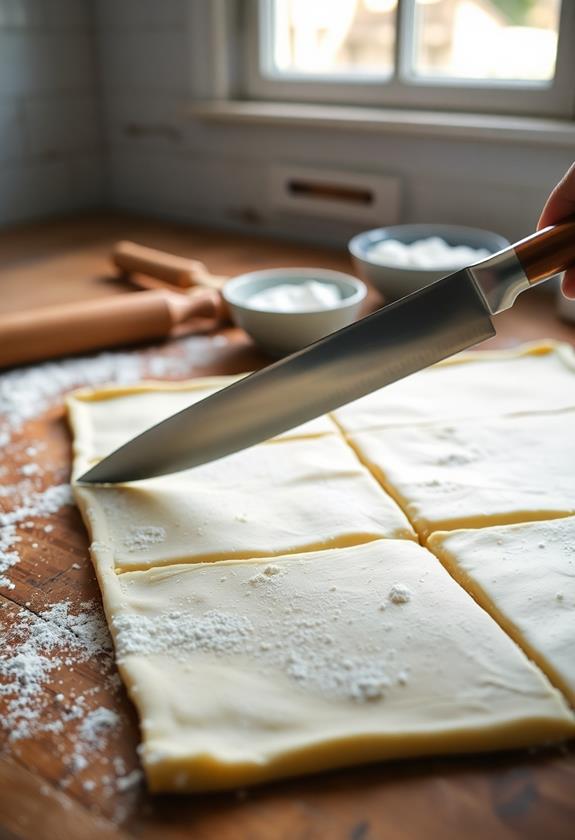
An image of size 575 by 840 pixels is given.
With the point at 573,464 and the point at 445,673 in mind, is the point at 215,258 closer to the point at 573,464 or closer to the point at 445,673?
the point at 573,464

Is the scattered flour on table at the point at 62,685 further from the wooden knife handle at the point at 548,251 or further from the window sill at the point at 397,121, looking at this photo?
the window sill at the point at 397,121

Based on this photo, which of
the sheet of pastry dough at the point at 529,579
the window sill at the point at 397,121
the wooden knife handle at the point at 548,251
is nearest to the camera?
the sheet of pastry dough at the point at 529,579

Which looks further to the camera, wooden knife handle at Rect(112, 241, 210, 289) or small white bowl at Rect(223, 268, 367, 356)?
wooden knife handle at Rect(112, 241, 210, 289)

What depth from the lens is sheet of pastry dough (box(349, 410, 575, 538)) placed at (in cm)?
77

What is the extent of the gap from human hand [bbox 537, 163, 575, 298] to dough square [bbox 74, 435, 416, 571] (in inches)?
11.8

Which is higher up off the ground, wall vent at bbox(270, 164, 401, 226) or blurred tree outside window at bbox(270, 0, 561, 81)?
blurred tree outside window at bbox(270, 0, 561, 81)

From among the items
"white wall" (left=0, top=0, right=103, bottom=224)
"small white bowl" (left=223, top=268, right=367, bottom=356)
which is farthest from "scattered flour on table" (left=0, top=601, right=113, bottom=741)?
"white wall" (left=0, top=0, right=103, bottom=224)

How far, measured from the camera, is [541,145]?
4.61 ft

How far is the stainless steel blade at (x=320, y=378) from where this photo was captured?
758mm

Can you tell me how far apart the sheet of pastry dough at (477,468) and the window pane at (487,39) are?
86 cm

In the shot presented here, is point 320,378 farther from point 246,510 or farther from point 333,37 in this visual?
point 333,37

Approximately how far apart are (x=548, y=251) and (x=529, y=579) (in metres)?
0.31

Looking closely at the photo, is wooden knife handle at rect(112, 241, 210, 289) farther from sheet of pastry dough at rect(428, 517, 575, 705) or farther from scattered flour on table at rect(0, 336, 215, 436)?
sheet of pastry dough at rect(428, 517, 575, 705)

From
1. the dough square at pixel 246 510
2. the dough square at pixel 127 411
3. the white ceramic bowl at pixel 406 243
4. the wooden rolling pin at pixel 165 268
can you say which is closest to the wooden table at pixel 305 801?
the dough square at pixel 246 510
